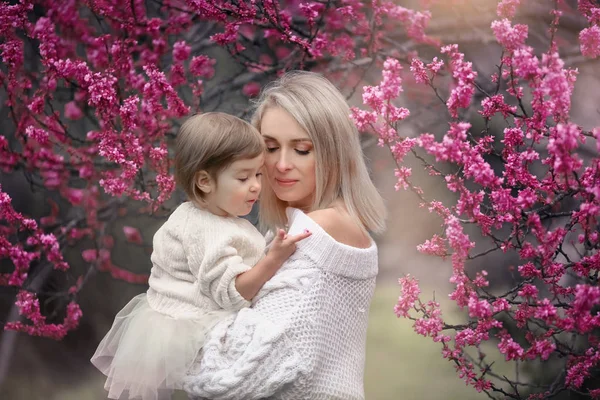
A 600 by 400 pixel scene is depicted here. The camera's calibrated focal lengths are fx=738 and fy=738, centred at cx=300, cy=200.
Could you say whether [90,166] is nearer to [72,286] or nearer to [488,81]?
[72,286]

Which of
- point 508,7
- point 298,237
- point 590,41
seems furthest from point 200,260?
point 590,41

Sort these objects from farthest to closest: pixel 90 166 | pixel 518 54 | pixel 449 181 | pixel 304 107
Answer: pixel 90 166 → pixel 449 181 → pixel 518 54 → pixel 304 107

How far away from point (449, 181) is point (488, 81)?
1.56 feet

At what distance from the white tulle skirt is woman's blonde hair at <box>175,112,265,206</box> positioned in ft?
1.29

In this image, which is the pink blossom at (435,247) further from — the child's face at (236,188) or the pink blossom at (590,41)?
the child's face at (236,188)

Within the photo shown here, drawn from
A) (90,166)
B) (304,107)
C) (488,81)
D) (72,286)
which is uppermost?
(488,81)

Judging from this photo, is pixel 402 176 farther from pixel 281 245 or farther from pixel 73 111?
pixel 73 111

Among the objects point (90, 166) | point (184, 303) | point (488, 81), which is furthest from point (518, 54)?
point (90, 166)

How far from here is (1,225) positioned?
12.5ft

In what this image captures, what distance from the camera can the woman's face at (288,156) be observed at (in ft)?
8.13

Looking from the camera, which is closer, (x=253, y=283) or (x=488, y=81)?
(x=253, y=283)

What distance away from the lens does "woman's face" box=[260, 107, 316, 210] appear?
8.13 ft

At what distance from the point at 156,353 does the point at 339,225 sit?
2.30ft

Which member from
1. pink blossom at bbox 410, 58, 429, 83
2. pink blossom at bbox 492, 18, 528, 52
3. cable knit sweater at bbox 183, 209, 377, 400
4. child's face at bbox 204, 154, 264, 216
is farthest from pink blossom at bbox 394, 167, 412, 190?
child's face at bbox 204, 154, 264, 216
